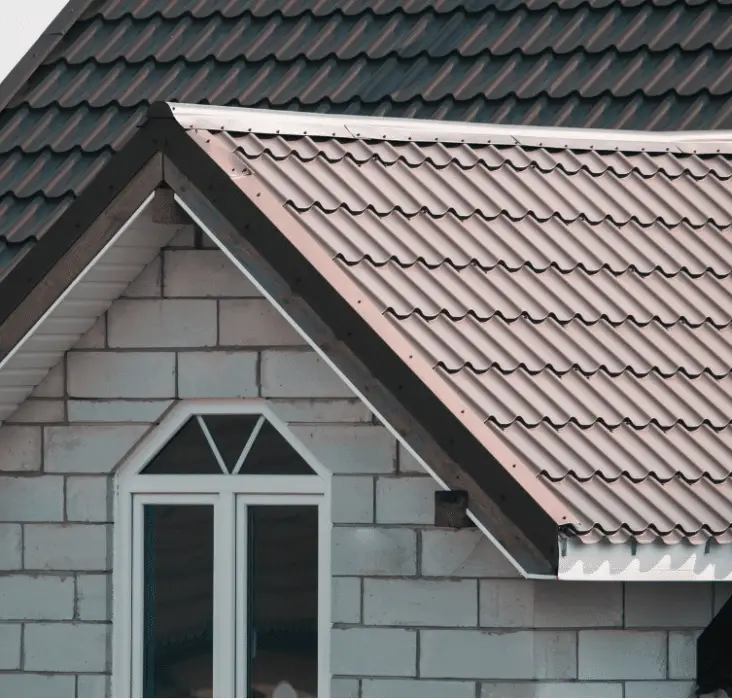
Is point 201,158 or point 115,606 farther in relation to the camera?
point 115,606

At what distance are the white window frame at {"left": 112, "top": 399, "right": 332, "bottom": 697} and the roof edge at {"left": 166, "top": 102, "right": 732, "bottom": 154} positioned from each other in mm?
1005

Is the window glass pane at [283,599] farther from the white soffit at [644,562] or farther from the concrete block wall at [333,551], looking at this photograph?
the white soffit at [644,562]

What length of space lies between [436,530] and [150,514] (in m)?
1.13

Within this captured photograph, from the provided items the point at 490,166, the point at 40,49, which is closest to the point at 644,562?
the point at 490,166

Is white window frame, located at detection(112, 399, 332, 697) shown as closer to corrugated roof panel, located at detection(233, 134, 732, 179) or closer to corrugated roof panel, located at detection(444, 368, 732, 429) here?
corrugated roof panel, located at detection(444, 368, 732, 429)

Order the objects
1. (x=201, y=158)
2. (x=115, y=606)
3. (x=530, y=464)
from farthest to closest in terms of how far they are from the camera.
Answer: (x=115, y=606) → (x=201, y=158) → (x=530, y=464)

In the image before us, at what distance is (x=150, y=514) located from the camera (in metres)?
6.32

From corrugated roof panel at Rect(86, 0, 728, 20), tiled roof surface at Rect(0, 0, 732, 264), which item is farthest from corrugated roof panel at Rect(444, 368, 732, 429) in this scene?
corrugated roof panel at Rect(86, 0, 728, 20)

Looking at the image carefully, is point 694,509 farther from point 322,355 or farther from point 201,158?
point 201,158

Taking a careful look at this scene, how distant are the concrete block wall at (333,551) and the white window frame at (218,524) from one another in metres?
0.05

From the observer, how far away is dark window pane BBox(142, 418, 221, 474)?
247 inches

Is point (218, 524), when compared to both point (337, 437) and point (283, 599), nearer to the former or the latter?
point (283, 599)

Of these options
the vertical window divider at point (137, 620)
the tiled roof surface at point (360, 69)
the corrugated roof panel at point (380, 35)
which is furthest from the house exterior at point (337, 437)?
the corrugated roof panel at point (380, 35)

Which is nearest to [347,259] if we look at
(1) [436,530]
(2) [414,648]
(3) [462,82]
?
(1) [436,530]
